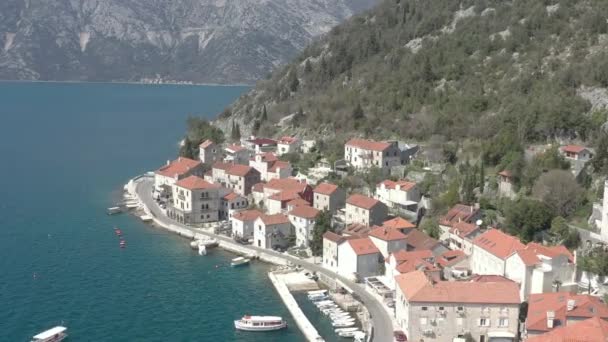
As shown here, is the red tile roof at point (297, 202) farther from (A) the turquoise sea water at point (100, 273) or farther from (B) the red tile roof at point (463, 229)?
(B) the red tile roof at point (463, 229)

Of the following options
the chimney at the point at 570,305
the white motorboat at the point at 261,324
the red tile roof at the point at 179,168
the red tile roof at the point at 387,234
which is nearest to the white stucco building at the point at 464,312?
the chimney at the point at 570,305

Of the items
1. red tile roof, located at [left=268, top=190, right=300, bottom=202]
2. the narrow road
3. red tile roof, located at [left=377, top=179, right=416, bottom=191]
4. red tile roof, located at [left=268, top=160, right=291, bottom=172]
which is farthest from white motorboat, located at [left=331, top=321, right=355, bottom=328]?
red tile roof, located at [left=268, top=160, right=291, bottom=172]

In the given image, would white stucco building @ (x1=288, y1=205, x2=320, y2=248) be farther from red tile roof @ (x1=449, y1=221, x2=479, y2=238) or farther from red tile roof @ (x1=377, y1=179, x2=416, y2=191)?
red tile roof @ (x1=449, y1=221, x2=479, y2=238)

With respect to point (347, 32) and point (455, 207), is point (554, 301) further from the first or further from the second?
point (347, 32)

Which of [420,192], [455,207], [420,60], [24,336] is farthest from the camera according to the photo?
[420,60]

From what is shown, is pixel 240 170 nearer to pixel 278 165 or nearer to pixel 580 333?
pixel 278 165

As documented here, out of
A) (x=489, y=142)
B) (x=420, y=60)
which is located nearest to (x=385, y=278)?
(x=489, y=142)
